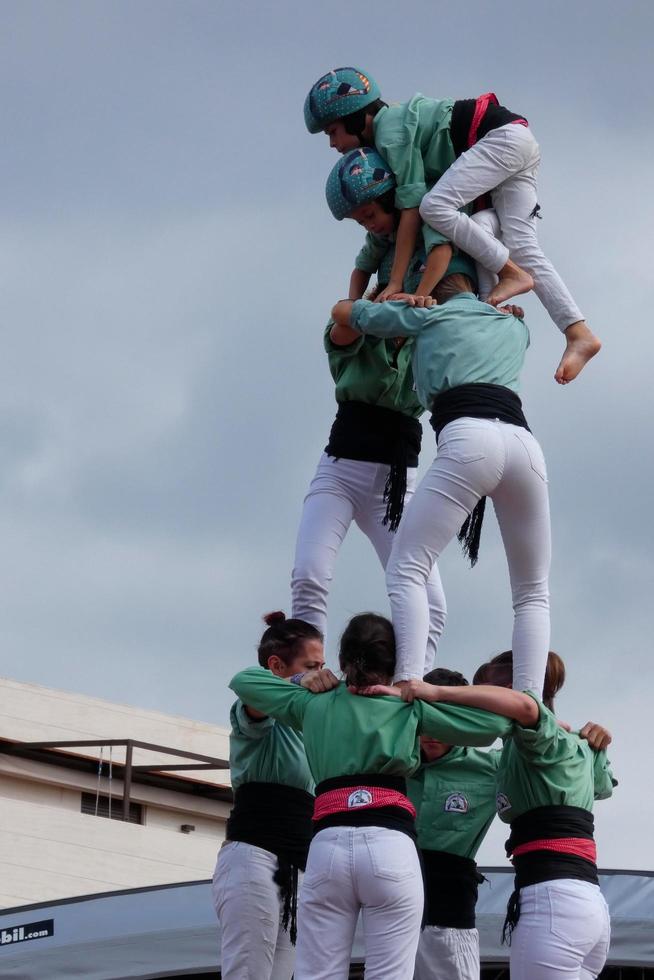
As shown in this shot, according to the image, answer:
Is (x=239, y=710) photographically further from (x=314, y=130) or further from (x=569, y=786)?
(x=314, y=130)

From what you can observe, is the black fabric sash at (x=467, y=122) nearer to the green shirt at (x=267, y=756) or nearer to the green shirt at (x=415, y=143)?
the green shirt at (x=415, y=143)

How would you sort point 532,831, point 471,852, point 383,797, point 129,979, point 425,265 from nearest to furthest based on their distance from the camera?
point 383,797 < point 532,831 < point 471,852 < point 425,265 < point 129,979

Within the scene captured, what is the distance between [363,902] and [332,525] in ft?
6.78

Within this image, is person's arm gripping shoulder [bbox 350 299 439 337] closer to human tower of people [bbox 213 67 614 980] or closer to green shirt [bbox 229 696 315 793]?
human tower of people [bbox 213 67 614 980]

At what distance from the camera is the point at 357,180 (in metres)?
6.39

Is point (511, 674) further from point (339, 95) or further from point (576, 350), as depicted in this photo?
point (339, 95)

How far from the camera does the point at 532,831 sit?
548 cm

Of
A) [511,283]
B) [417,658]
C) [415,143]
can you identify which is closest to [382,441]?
[511,283]

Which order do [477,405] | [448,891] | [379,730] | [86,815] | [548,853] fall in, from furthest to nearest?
[86,815], [477,405], [448,891], [548,853], [379,730]

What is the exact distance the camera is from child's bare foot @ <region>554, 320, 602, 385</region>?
6402 millimetres

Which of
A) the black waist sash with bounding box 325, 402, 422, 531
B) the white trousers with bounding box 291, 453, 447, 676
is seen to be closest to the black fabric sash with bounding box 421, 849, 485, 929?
the white trousers with bounding box 291, 453, 447, 676

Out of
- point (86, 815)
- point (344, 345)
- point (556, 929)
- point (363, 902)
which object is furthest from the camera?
point (86, 815)

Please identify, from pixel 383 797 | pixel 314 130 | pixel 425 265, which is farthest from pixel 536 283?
pixel 383 797

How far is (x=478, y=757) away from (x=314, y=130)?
2671 millimetres
